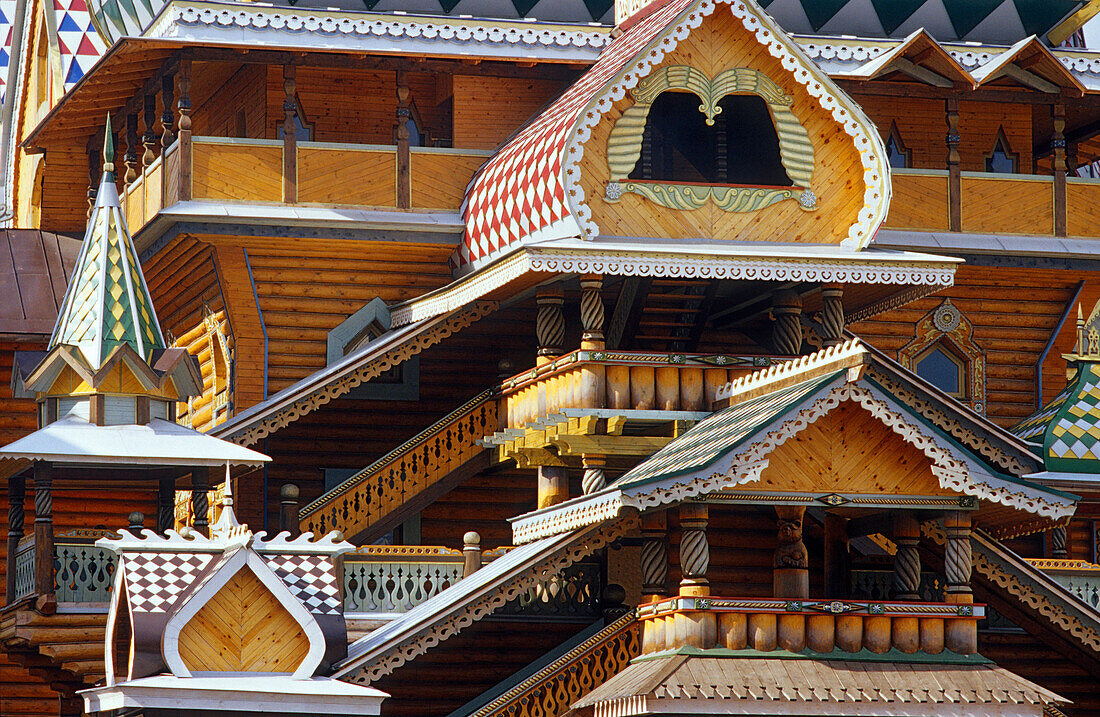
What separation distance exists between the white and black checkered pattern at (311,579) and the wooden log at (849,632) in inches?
211

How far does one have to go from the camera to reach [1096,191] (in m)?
34.7

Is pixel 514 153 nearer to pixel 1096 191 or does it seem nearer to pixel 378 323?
pixel 378 323

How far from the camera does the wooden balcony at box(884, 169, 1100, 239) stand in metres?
33.8

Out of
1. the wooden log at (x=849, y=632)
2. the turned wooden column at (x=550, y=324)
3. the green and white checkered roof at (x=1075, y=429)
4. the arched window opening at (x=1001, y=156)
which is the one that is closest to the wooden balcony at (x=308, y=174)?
the turned wooden column at (x=550, y=324)

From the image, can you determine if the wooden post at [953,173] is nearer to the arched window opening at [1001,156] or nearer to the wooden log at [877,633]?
the arched window opening at [1001,156]

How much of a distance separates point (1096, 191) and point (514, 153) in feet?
29.6

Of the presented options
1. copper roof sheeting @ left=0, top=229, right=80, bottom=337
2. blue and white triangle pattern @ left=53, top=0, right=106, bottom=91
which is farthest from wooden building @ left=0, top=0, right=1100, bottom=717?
blue and white triangle pattern @ left=53, top=0, right=106, bottom=91

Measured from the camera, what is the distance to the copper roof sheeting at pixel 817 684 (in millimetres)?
24828

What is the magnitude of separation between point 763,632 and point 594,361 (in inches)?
185

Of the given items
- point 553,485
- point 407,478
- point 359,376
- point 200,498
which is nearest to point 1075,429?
point 553,485

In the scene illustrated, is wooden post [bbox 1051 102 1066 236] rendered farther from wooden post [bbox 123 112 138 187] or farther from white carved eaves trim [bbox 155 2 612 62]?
wooden post [bbox 123 112 138 187]

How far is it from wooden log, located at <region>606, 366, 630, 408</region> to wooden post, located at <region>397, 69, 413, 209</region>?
5.02 m

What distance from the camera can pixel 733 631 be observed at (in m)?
25.6

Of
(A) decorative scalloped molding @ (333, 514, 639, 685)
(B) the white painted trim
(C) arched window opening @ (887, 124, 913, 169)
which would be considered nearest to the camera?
(B) the white painted trim
